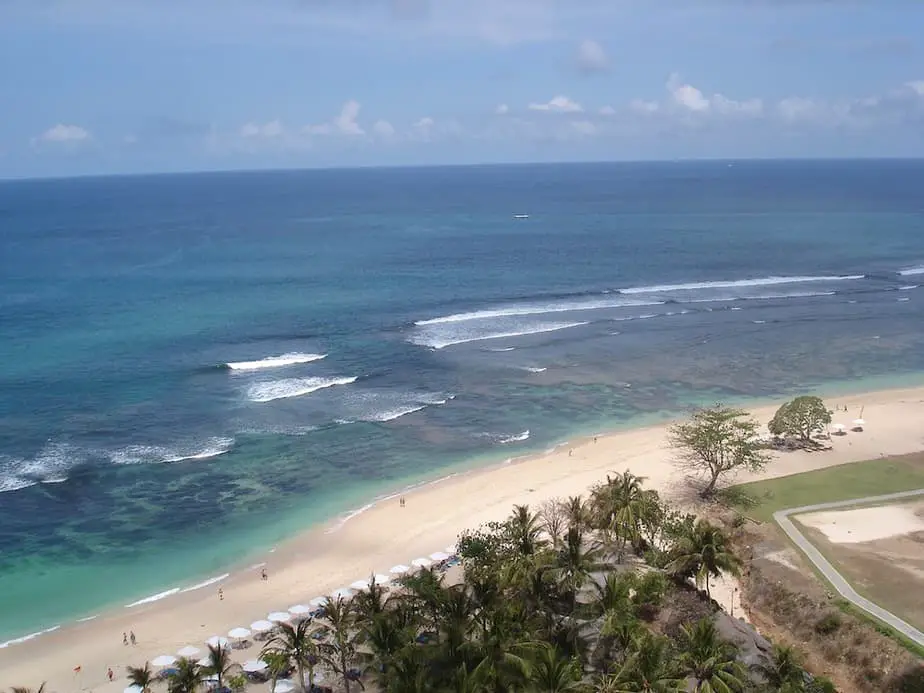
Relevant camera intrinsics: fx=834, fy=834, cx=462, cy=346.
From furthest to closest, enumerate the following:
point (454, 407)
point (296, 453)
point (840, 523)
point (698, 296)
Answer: point (698, 296) < point (454, 407) < point (296, 453) < point (840, 523)

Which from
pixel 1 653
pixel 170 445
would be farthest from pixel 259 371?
pixel 1 653

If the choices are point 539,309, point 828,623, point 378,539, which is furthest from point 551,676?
point 539,309

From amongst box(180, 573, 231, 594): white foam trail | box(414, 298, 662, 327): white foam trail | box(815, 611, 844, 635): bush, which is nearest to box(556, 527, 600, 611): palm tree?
box(815, 611, 844, 635): bush

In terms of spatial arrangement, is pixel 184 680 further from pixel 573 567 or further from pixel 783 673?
pixel 783 673

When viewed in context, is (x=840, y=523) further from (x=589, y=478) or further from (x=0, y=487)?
(x=0, y=487)

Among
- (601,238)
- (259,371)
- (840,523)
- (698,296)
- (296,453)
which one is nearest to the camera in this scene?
(840,523)

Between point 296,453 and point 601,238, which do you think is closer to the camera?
point 296,453
